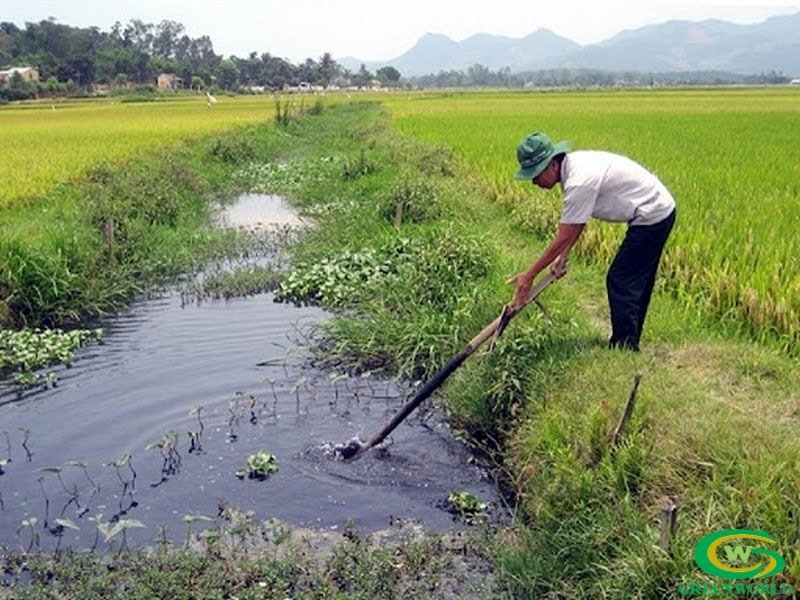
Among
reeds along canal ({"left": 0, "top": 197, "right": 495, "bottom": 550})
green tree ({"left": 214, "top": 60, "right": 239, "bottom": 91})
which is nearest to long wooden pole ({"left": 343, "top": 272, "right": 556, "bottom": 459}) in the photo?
reeds along canal ({"left": 0, "top": 197, "right": 495, "bottom": 550})

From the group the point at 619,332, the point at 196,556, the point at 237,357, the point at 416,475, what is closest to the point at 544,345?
the point at 619,332

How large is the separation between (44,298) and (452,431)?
15.5ft

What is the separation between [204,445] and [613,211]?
3.27m

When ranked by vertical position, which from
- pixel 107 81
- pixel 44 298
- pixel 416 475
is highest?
pixel 107 81

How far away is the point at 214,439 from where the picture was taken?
17.7ft

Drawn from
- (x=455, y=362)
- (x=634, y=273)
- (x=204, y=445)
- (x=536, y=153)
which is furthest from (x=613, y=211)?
(x=204, y=445)

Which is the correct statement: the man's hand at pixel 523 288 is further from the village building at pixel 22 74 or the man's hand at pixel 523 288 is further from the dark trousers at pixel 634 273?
the village building at pixel 22 74

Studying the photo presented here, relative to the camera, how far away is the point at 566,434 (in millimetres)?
4195

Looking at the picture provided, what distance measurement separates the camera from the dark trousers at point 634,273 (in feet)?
15.9

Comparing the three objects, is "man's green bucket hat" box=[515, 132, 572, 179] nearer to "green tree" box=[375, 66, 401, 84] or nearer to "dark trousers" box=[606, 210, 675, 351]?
"dark trousers" box=[606, 210, 675, 351]

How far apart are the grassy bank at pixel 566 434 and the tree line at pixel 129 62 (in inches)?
2214

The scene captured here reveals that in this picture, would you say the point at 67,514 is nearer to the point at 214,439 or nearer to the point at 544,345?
the point at 214,439

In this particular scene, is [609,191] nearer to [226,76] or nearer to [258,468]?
[258,468]

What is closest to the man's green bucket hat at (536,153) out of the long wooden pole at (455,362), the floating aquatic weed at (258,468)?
the long wooden pole at (455,362)
